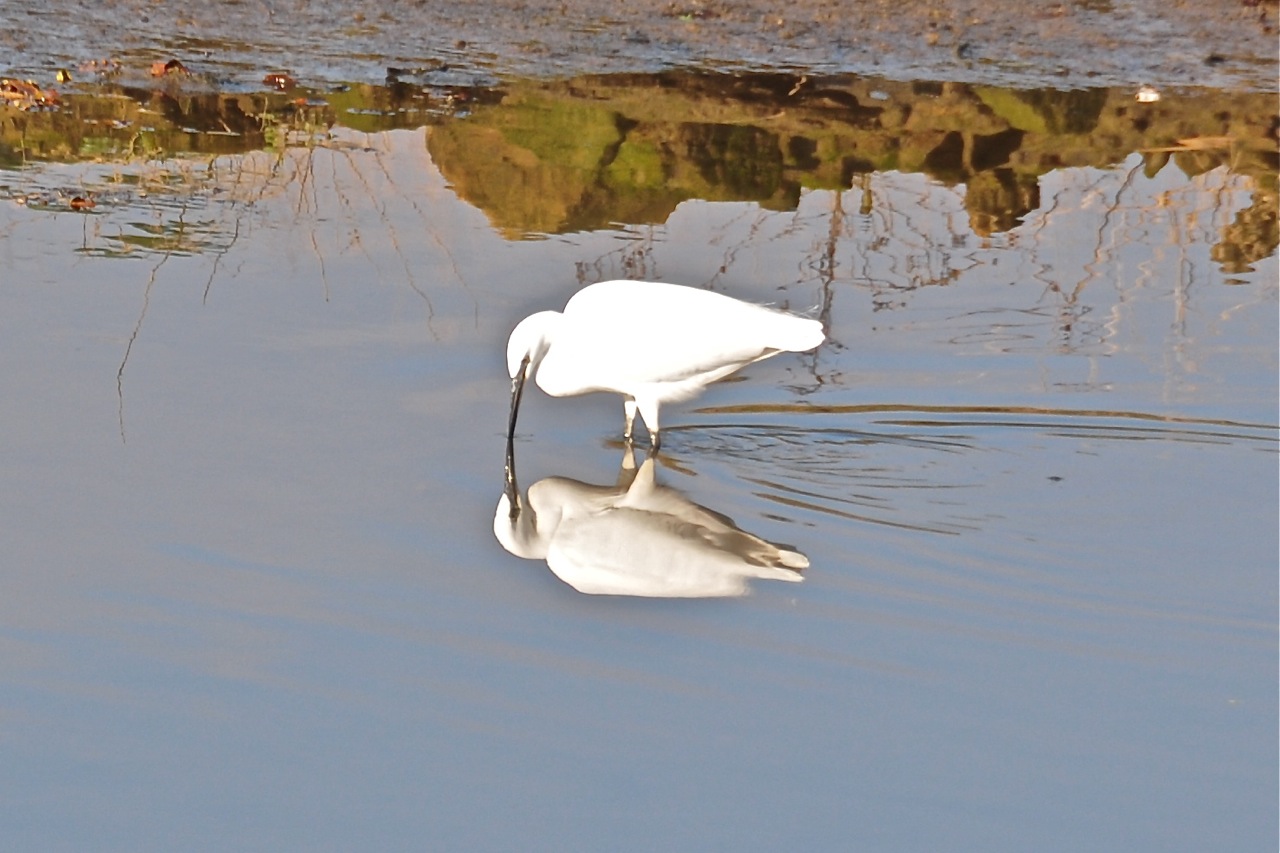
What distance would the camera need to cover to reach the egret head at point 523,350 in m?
4.86

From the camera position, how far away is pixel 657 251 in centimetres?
668

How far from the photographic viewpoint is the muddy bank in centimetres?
923

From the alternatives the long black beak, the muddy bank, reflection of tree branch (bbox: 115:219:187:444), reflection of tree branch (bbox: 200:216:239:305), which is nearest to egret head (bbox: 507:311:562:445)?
the long black beak

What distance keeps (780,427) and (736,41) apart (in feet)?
17.4

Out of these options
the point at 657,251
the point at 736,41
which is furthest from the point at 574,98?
the point at 657,251

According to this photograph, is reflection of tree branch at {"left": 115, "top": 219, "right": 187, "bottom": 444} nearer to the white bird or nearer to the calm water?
the calm water

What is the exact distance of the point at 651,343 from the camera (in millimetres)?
4977

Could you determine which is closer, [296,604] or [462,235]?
[296,604]

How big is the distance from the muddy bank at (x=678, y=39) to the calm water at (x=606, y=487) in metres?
2.18

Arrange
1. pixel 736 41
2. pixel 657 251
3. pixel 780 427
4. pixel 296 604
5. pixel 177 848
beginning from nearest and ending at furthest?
pixel 177 848
pixel 296 604
pixel 780 427
pixel 657 251
pixel 736 41

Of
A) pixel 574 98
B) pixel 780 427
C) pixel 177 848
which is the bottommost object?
pixel 177 848

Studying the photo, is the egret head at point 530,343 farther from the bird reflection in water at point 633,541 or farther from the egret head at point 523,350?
the bird reflection in water at point 633,541

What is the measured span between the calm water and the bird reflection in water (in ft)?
0.20

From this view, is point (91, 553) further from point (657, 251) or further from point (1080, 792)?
point (657, 251)
